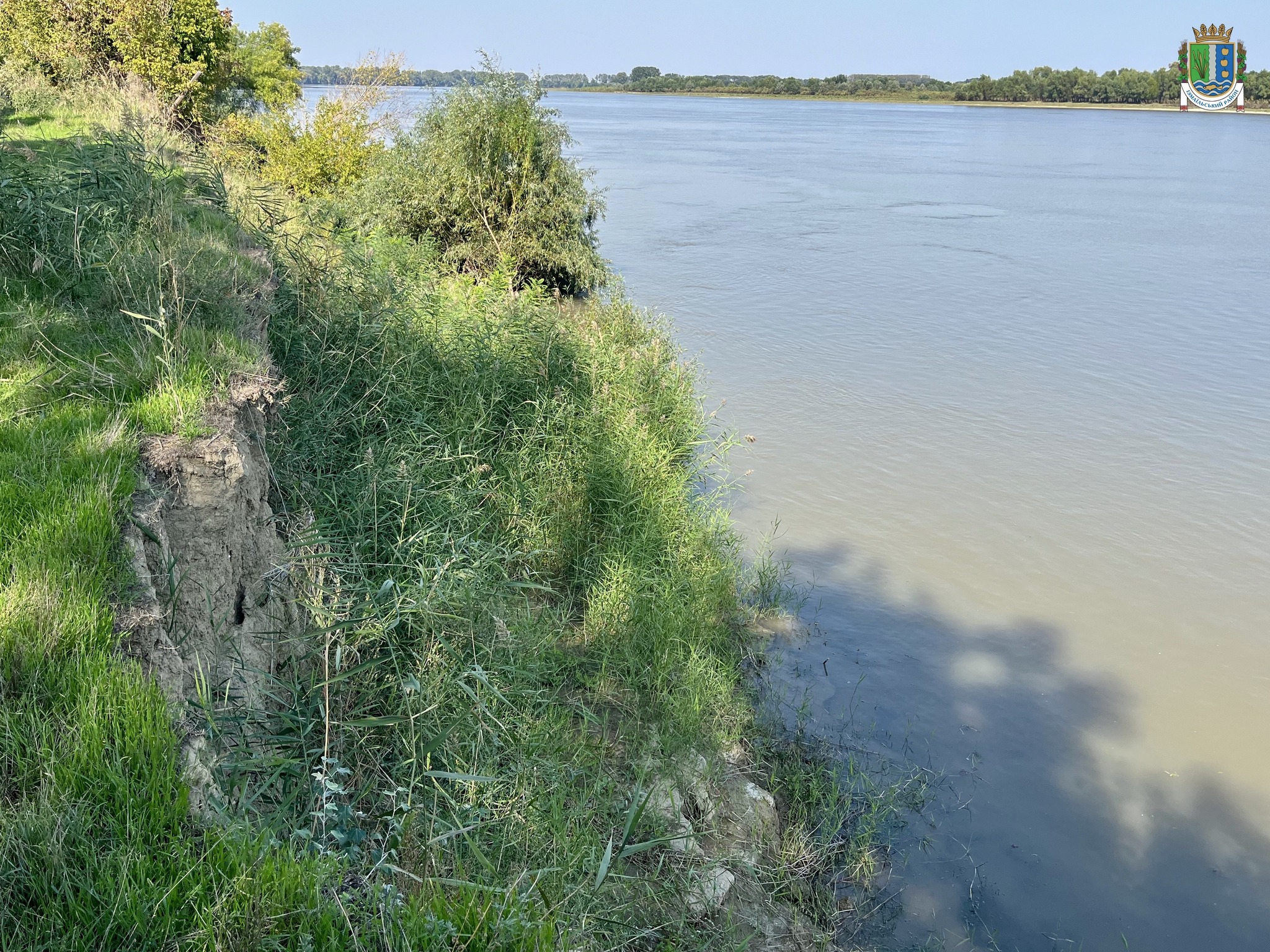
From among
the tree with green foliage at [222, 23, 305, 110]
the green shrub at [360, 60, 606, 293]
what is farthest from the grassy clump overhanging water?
the tree with green foliage at [222, 23, 305, 110]

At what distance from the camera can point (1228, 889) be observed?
5332 millimetres

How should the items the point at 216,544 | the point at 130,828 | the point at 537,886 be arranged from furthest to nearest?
the point at 216,544
the point at 537,886
the point at 130,828

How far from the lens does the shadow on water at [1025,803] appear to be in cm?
509

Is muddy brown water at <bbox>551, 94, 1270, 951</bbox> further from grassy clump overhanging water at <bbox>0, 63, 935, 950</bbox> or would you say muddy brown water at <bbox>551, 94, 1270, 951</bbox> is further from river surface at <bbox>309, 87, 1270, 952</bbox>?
grassy clump overhanging water at <bbox>0, 63, 935, 950</bbox>

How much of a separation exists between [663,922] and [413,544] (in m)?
2.41

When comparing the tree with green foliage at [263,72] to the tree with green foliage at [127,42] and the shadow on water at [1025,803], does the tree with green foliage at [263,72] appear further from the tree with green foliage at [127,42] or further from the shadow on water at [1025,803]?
the shadow on water at [1025,803]

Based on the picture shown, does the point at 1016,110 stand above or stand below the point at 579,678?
above

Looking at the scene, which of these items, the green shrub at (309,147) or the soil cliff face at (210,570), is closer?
the soil cliff face at (210,570)

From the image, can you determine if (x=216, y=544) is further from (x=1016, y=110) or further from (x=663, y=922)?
(x=1016, y=110)

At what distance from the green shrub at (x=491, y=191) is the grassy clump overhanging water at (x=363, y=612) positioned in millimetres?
5692

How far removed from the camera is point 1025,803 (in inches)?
232

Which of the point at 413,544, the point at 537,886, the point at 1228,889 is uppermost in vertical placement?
the point at 413,544

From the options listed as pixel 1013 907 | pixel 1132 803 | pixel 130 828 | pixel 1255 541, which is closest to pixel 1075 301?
pixel 1255 541

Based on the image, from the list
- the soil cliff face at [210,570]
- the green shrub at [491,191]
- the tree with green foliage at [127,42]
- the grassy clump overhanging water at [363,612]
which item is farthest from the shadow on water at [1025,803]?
the tree with green foliage at [127,42]
